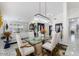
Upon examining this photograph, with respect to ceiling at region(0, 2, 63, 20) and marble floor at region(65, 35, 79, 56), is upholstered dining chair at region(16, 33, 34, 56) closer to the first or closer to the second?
ceiling at region(0, 2, 63, 20)

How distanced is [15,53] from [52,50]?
488 millimetres

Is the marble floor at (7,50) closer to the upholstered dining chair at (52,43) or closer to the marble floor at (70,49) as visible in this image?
the marble floor at (70,49)

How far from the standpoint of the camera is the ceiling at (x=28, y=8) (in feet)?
5.75

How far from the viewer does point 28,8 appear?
176 cm

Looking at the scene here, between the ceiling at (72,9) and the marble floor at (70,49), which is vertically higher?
the ceiling at (72,9)

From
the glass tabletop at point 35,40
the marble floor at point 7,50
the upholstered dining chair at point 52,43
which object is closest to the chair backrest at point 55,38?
the upholstered dining chair at point 52,43

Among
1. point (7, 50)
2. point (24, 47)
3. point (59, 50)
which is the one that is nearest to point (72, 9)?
point (59, 50)

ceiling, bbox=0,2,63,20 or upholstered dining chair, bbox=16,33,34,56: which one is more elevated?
ceiling, bbox=0,2,63,20

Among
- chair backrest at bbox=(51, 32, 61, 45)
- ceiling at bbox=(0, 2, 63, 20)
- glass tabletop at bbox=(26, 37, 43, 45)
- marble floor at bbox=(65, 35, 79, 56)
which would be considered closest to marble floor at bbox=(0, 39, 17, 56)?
glass tabletop at bbox=(26, 37, 43, 45)

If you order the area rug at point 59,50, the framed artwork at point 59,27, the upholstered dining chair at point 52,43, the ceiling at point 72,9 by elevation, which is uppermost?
the ceiling at point 72,9

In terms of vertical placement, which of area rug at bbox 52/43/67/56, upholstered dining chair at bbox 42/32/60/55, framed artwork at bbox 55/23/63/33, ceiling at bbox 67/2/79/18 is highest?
ceiling at bbox 67/2/79/18

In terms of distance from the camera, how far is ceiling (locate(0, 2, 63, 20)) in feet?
5.75

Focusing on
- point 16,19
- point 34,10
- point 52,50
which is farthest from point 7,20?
point 52,50

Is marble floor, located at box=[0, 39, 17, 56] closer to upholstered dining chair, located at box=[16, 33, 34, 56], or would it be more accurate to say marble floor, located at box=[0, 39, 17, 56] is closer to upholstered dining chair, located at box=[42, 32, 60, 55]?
upholstered dining chair, located at box=[16, 33, 34, 56]
